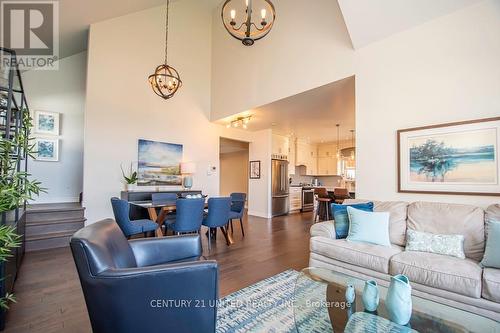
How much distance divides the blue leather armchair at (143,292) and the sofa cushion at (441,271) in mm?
1710

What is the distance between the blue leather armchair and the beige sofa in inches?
66.1

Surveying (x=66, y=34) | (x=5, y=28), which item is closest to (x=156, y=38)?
(x=66, y=34)

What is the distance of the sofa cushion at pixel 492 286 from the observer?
1.59m

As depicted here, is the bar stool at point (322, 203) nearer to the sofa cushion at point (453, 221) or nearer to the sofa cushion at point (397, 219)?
the sofa cushion at point (397, 219)

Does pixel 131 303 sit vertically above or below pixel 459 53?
below

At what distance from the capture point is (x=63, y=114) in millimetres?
5160

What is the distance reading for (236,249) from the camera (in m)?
3.67

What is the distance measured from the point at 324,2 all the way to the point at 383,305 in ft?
13.8

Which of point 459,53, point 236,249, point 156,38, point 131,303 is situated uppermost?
point 156,38

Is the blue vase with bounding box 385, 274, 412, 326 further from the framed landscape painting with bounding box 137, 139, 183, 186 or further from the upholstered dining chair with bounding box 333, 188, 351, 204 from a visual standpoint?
the framed landscape painting with bounding box 137, 139, 183, 186

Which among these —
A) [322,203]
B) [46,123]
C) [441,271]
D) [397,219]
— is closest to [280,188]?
[322,203]

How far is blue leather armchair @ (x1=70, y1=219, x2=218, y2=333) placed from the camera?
1112mm

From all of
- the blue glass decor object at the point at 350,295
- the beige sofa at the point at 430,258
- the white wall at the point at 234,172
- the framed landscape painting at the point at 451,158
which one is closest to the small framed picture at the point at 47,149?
the beige sofa at the point at 430,258

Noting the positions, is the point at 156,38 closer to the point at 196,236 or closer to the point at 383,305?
the point at 196,236
